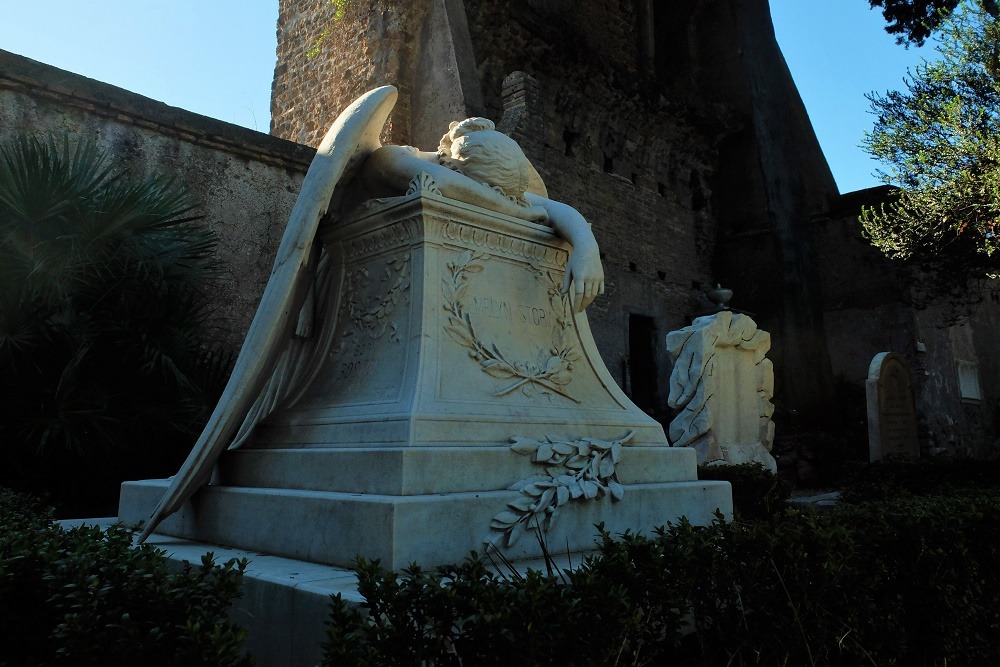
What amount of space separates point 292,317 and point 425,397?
2.76ft

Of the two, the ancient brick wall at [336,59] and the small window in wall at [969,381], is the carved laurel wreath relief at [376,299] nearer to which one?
the ancient brick wall at [336,59]

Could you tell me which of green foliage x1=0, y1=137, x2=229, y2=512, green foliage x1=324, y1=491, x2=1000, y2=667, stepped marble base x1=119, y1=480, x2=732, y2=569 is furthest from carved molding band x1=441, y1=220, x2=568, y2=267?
green foliage x1=0, y1=137, x2=229, y2=512

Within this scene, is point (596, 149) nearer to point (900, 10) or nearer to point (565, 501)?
point (900, 10)

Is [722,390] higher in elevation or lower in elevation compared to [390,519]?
higher

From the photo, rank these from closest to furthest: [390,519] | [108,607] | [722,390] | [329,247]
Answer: [108,607]
[390,519]
[329,247]
[722,390]

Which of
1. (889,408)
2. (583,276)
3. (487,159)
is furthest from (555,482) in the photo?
(889,408)

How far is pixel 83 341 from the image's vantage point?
5949 millimetres

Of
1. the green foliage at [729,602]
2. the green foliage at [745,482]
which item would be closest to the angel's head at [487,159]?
the green foliage at [729,602]

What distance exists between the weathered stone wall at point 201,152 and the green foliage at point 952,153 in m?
7.91

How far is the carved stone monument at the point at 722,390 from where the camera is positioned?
30.2ft

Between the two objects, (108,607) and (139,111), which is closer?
(108,607)

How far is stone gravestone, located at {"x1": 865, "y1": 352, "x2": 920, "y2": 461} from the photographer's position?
10.6 meters

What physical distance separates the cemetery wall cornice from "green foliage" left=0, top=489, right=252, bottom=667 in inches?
305

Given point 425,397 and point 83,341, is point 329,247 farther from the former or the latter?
point 83,341
